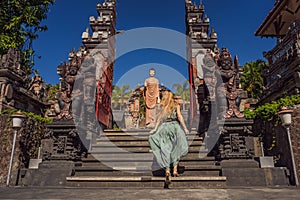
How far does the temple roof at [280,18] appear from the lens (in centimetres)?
1797

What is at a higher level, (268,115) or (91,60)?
(91,60)

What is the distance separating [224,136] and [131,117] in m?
14.0

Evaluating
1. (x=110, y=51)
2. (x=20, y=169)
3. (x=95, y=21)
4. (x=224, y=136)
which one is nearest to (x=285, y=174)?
(x=224, y=136)

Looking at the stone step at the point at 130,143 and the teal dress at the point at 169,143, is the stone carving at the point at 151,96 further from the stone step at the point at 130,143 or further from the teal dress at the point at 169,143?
the teal dress at the point at 169,143

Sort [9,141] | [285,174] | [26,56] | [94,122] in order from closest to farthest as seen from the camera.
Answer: [285,174], [9,141], [94,122], [26,56]

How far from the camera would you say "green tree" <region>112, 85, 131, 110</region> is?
33834mm

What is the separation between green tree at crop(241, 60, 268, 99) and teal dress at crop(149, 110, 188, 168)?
17049 millimetres

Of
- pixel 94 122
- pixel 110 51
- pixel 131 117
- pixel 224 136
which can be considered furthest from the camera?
pixel 131 117

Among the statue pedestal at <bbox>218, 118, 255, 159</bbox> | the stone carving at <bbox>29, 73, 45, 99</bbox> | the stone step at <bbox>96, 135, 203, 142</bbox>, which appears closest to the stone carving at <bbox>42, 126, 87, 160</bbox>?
the stone step at <bbox>96, 135, 203, 142</bbox>

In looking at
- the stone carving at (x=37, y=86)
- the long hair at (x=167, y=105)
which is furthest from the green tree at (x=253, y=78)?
the stone carving at (x=37, y=86)

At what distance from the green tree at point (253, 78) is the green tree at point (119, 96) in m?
16.7

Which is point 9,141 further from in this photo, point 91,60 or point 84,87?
point 91,60

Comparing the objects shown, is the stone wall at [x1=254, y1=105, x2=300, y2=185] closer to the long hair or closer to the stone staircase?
the stone staircase

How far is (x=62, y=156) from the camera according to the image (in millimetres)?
6297
